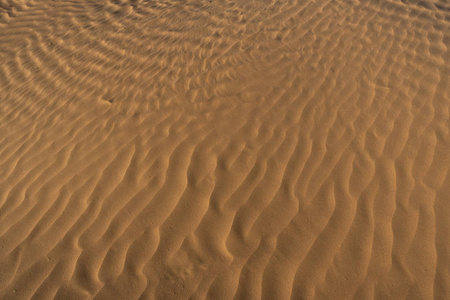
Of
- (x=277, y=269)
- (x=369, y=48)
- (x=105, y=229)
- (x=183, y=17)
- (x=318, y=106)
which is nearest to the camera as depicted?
(x=277, y=269)

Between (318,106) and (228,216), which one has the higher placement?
(318,106)

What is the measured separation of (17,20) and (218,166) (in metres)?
5.72

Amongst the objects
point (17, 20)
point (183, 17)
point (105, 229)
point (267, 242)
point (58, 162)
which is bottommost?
point (105, 229)

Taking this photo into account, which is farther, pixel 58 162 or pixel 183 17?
pixel 183 17

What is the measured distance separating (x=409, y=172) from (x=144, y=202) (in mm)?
2245

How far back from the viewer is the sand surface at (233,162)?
2.60 metres

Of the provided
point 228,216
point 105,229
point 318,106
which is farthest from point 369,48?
point 105,229

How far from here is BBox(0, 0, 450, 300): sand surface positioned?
2.60m

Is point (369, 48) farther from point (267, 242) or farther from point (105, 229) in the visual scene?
point (105, 229)

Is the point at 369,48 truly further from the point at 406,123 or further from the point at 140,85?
the point at 140,85

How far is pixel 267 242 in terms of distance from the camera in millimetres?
2744

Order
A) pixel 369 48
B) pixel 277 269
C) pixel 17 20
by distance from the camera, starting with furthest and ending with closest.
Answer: pixel 17 20
pixel 369 48
pixel 277 269

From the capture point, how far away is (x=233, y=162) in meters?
3.36

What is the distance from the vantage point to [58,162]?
3510 millimetres
